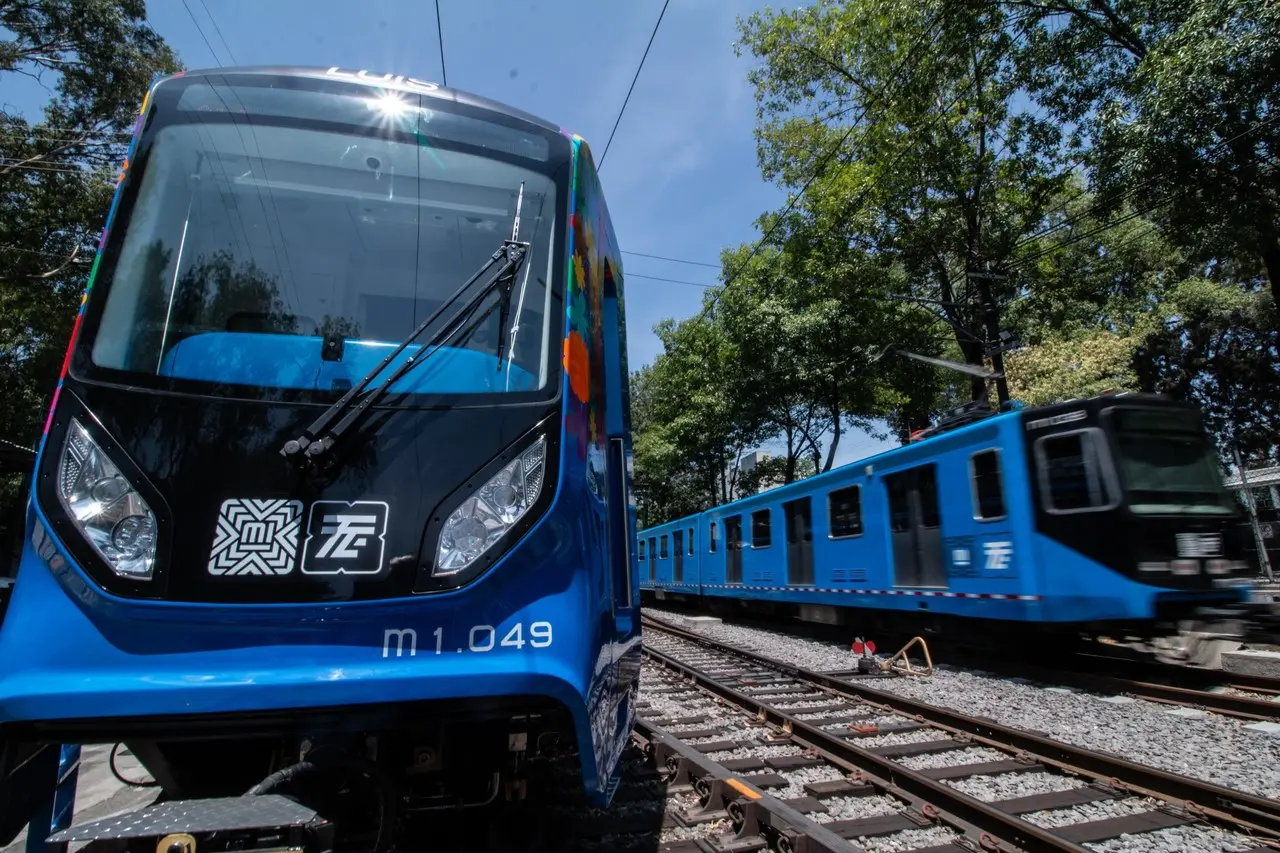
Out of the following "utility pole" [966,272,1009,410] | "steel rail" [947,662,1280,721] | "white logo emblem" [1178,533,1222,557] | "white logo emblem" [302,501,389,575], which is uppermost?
"utility pole" [966,272,1009,410]

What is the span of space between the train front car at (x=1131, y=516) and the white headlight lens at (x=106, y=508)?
7.80 metres

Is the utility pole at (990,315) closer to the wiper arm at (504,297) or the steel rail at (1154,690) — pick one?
the steel rail at (1154,690)

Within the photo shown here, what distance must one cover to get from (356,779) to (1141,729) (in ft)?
19.9

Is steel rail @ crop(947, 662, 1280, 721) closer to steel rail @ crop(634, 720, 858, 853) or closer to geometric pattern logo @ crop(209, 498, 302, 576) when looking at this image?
steel rail @ crop(634, 720, 858, 853)

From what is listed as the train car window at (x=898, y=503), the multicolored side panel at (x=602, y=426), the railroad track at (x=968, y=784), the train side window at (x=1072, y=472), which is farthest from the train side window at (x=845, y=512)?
the multicolored side panel at (x=602, y=426)

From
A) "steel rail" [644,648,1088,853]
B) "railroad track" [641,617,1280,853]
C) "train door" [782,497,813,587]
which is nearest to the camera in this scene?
"steel rail" [644,648,1088,853]

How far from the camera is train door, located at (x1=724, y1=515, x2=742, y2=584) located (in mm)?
15687

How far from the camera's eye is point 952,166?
15.1m

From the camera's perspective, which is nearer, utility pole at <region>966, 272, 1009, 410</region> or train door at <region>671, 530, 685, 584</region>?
utility pole at <region>966, 272, 1009, 410</region>

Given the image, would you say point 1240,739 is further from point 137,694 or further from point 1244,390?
point 1244,390

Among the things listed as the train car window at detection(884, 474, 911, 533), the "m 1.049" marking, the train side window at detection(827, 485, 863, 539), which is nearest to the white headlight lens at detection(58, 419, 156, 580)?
the "m 1.049" marking

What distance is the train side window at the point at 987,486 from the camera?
806 cm

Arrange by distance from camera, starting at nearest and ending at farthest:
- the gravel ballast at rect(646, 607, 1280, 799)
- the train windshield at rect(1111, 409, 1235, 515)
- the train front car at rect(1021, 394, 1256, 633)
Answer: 1. the gravel ballast at rect(646, 607, 1280, 799)
2. the train front car at rect(1021, 394, 1256, 633)
3. the train windshield at rect(1111, 409, 1235, 515)

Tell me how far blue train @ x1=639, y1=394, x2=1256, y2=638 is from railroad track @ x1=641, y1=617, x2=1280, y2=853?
2.42m
